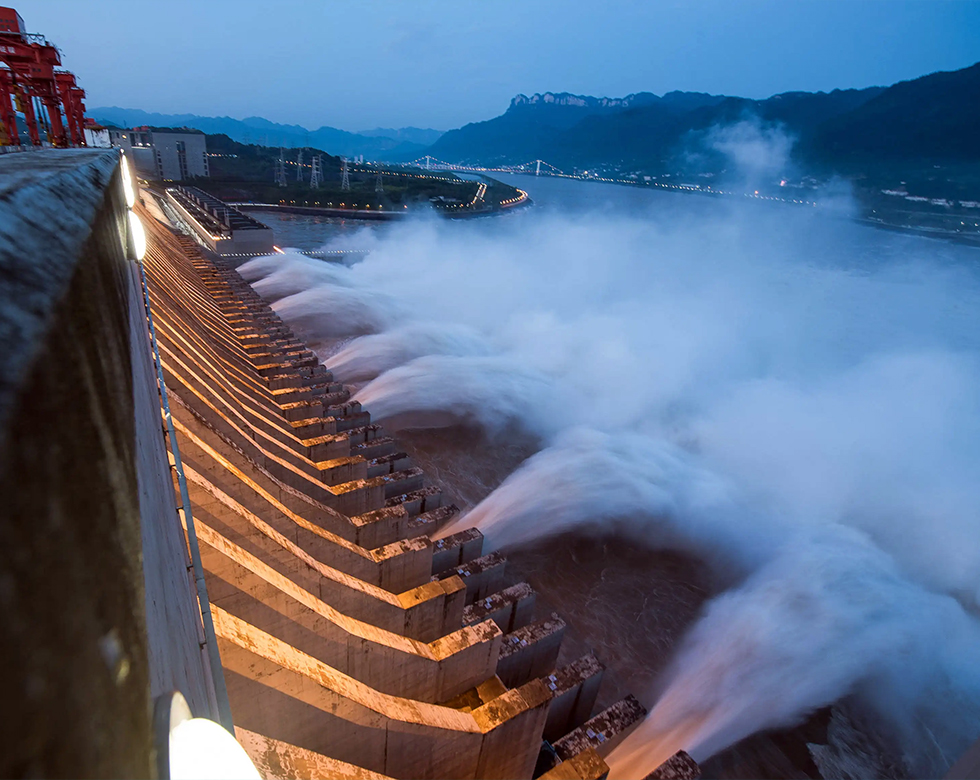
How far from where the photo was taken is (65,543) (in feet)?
2.42

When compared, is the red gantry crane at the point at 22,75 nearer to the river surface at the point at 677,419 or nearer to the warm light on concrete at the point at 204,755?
the river surface at the point at 677,419

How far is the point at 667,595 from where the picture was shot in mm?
9086

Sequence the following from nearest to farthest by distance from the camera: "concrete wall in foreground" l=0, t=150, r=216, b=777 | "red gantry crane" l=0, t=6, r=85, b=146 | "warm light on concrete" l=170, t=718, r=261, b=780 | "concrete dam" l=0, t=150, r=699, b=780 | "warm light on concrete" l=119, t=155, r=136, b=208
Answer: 1. "concrete wall in foreground" l=0, t=150, r=216, b=777
2. "concrete dam" l=0, t=150, r=699, b=780
3. "warm light on concrete" l=170, t=718, r=261, b=780
4. "warm light on concrete" l=119, t=155, r=136, b=208
5. "red gantry crane" l=0, t=6, r=85, b=146

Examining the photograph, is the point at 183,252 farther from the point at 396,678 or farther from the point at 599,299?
the point at 396,678

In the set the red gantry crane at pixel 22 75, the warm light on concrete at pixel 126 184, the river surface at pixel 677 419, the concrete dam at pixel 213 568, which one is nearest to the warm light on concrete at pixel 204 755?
the concrete dam at pixel 213 568

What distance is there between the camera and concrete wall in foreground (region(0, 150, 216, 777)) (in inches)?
22.2

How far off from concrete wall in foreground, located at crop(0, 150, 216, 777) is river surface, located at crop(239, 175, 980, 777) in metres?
7.63

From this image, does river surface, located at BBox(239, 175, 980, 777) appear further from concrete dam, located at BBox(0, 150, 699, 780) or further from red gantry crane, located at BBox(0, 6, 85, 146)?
red gantry crane, located at BBox(0, 6, 85, 146)

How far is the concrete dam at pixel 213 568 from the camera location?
2.31ft

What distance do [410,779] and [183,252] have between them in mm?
25393

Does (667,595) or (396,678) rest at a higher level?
(396,678)

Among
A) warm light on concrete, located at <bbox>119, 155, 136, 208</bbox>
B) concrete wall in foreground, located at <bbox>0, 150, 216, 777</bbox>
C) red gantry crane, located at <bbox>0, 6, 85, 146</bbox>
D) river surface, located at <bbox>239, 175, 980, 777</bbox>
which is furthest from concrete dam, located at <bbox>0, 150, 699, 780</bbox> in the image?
red gantry crane, located at <bbox>0, 6, 85, 146</bbox>

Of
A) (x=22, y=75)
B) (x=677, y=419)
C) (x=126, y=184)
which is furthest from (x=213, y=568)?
(x=22, y=75)

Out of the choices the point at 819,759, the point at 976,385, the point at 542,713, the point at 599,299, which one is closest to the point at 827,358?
the point at 976,385
